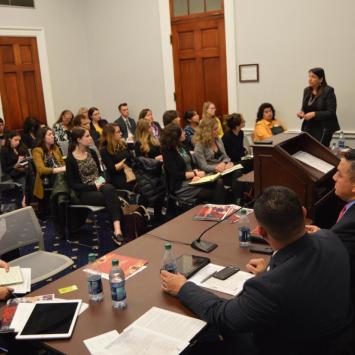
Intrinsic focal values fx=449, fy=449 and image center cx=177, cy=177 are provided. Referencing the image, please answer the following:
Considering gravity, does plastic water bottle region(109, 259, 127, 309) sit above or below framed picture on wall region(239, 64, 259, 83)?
below

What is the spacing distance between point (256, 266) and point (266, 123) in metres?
4.57

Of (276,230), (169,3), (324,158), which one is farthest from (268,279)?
(169,3)

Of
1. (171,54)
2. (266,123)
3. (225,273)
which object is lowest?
(225,273)

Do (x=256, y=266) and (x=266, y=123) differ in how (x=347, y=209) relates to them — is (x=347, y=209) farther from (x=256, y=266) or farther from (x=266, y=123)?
(x=266, y=123)

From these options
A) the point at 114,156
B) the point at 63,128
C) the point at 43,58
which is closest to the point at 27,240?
the point at 114,156

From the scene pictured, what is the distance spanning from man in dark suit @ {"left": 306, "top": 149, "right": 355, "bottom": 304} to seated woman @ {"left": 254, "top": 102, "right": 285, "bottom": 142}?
4.15 metres

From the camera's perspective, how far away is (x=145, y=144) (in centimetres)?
518

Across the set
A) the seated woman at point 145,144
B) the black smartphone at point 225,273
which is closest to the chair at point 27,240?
the black smartphone at point 225,273

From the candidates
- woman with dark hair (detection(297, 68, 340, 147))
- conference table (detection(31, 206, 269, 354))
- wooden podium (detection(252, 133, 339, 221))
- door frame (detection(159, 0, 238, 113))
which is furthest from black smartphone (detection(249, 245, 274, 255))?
door frame (detection(159, 0, 238, 113))

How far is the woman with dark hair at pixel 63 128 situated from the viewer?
675 cm

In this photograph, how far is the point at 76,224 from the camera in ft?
16.0

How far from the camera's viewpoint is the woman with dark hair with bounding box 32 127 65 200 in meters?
4.95

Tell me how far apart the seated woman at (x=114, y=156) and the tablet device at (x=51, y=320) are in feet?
9.54

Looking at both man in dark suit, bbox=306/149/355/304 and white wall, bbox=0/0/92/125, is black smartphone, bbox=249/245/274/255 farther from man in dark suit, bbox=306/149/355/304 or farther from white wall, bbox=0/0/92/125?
white wall, bbox=0/0/92/125
